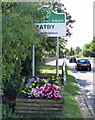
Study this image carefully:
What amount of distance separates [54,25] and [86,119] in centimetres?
394

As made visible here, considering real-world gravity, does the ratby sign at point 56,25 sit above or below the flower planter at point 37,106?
above

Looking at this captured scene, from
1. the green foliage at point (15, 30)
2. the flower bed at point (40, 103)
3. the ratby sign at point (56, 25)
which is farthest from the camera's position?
the ratby sign at point (56, 25)

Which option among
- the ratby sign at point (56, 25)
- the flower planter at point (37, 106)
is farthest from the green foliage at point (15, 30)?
the ratby sign at point (56, 25)

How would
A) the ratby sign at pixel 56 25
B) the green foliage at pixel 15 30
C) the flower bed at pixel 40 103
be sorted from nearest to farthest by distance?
the green foliage at pixel 15 30 → the flower bed at pixel 40 103 → the ratby sign at pixel 56 25

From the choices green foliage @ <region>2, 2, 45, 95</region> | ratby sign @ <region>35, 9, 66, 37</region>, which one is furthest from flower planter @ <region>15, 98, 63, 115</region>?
ratby sign @ <region>35, 9, 66, 37</region>

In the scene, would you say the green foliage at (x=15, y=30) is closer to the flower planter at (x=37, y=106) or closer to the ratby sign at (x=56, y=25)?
the flower planter at (x=37, y=106)

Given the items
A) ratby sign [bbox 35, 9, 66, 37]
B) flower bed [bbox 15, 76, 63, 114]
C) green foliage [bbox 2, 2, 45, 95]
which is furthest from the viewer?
ratby sign [bbox 35, 9, 66, 37]

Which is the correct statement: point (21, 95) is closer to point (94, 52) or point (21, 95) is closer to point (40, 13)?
point (40, 13)

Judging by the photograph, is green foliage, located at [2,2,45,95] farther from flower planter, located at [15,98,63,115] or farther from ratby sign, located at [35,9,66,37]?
ratby sign, located at [35,9,66,37]

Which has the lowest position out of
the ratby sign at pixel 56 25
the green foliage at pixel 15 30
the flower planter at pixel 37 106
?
the flower planter at pixel 37 106

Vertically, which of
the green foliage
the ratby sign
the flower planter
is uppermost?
the ratby sign

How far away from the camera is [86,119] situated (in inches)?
210

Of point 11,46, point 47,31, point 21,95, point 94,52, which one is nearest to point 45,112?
point 21,95

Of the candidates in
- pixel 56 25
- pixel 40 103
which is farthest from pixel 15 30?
pixel 56 25
